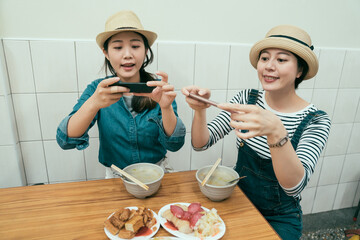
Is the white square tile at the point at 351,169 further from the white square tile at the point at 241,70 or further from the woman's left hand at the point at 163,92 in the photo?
the woman's left hand at the point at 163,92

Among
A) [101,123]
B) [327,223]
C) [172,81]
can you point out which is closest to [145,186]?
[101,123]

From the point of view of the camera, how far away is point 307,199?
238 cm

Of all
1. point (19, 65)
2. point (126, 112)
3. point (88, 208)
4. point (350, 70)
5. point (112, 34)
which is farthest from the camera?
point (350, 70)

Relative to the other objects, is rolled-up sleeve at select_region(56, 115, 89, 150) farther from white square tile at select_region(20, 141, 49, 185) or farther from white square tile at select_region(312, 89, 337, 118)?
white square tile at select_region(312, 89, 337, 118)

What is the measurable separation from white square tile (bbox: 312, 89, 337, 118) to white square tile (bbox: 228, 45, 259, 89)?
23.9 inches

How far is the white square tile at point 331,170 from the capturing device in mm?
2295

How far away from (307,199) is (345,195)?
497 mm

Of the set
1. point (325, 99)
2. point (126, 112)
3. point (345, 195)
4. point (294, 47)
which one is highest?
point (294, 47)

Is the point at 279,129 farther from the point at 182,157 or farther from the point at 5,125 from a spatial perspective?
the point at 5,125

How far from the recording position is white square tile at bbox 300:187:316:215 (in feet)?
7.70

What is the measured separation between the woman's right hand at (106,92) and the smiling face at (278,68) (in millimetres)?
683

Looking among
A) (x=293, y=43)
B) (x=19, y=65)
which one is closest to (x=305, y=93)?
(x=293, y=43)

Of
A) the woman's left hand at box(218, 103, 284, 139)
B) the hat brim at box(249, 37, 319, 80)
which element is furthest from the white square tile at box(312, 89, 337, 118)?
the woman's left hand at box(218, 103, 284, 139)

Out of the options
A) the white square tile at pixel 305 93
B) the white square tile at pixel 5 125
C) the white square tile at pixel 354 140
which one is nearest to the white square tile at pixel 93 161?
the white square tile at pixel 5 125
